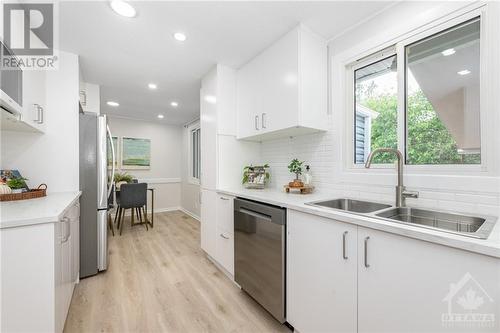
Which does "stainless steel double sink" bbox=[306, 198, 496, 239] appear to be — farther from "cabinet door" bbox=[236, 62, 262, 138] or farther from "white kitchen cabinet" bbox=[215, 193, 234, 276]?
"cabinet door" bbox=[236, 62, 262, 138]

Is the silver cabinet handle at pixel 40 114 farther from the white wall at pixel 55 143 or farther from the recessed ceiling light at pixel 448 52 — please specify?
the recessed ceiling light at pixel 448 52

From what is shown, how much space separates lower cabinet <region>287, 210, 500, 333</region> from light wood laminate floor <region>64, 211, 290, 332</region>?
47 cm

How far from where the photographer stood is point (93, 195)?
7.41 feet

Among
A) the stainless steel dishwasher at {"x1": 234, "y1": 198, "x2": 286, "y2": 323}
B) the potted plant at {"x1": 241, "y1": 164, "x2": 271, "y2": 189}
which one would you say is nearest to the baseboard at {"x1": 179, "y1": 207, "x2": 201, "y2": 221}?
the potted plant at {"x1": 241, "y1": 164, "x2": 271, "y2": 189}

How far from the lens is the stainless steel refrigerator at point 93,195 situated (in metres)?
2.21

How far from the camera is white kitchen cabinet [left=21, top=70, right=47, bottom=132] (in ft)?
5.20

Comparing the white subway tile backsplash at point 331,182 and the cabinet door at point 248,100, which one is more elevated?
the cabinet door at point 248,100

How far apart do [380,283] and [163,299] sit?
1.74 metres

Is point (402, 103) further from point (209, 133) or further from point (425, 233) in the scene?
point (209, 133)

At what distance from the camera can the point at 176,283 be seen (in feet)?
6.94

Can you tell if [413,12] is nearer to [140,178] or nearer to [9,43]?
[9,43]

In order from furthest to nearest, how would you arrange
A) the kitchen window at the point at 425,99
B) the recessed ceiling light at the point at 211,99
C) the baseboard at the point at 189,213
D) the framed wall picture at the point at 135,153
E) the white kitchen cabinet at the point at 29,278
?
the framed wall picture at the point at 135,153 < the baseboard at the point at 189,213 < the recessed ceiling light at the point at 211,99 < the kitchen window at the point at 425,99 < the white kitchen cabinet at the point at 29,278

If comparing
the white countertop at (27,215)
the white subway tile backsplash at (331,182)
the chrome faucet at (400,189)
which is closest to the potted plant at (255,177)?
the white subway tile backsplash at (331,182)

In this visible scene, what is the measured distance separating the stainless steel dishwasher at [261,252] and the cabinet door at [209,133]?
70 centimetres
